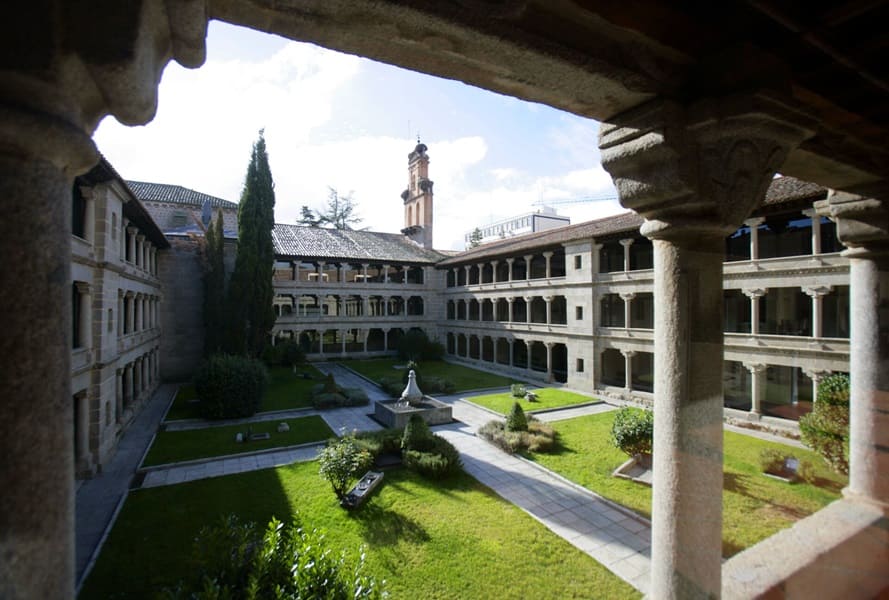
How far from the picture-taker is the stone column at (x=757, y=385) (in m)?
16.0

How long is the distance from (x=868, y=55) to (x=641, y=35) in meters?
1.75

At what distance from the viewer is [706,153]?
107 inches

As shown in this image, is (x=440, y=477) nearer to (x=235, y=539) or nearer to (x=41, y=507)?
(x=235, y=539)

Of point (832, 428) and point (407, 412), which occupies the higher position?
point (832, 428)

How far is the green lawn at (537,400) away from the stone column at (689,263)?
598 inches

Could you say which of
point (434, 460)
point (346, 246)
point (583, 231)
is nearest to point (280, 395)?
point (434, 460)

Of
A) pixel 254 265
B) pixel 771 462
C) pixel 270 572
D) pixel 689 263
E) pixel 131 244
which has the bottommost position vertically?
pixel 771 462

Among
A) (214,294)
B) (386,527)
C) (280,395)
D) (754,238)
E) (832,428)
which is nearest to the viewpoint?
(386,527)

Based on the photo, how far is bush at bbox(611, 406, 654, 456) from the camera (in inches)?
448

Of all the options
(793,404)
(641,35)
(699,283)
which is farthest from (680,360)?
(793,404)

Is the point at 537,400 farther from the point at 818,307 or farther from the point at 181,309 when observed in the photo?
the point at 181,309

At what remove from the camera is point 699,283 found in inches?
116

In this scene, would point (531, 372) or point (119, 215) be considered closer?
point (119, 215)

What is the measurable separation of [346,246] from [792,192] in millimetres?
26676
